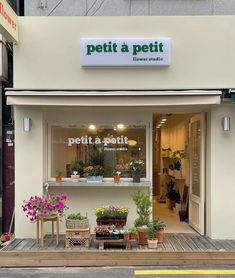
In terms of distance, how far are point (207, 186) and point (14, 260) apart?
168 inches

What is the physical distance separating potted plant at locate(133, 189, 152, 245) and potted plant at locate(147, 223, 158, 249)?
4.4 inches

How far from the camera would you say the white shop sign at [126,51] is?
334 inches

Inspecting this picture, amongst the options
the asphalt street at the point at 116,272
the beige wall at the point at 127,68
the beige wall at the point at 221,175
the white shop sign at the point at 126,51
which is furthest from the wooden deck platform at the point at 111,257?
the white shop sign at the point at 126,51

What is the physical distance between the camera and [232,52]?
8.50 metres

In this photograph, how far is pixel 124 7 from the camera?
9.15 metres

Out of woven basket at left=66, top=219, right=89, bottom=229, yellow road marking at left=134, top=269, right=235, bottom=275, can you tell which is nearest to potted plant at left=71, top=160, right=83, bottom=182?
woven basket at left=66, top=219, right=89, bottom=229

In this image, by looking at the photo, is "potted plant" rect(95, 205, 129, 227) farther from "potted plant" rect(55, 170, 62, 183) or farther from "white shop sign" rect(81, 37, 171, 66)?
"white shop sign" rect(81, 37, 171, 66)

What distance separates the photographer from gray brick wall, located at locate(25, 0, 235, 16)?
9.14 meters

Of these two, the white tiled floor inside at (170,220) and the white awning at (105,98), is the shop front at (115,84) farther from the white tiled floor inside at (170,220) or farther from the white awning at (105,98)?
the white tiled floor inside at (170,220)

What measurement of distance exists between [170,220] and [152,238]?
9.01 ft

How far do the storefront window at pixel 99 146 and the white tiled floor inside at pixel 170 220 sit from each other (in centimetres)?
159

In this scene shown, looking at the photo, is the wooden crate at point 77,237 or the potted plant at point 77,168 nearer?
the wooden crate at point 77,237

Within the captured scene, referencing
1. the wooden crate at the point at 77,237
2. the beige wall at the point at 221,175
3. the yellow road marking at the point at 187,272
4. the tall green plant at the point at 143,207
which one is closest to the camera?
the yellow road marking at the point at 187,272

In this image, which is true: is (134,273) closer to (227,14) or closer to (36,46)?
(36,46)
